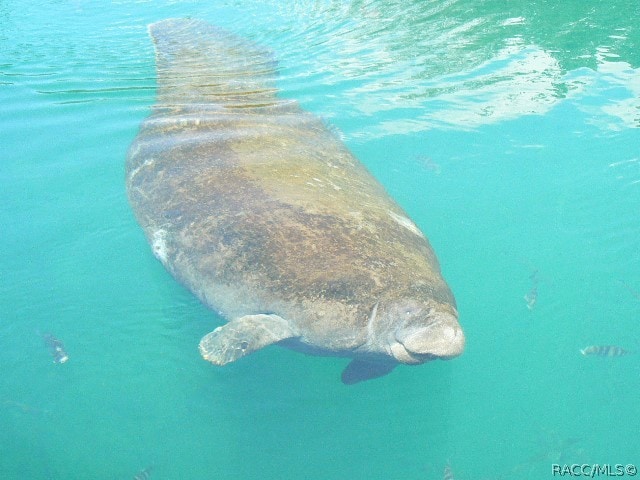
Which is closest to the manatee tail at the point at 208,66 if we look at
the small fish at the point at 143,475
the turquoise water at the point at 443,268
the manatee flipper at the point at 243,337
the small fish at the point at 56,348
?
the turquoise water at the point at 443,268

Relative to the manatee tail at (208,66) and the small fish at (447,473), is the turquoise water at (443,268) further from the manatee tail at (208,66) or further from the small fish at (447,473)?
the manatee tail at (208,66)

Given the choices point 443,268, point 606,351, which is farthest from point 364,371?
point 606,351

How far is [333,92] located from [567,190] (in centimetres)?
355

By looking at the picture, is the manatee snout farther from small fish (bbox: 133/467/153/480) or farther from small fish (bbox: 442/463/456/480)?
small fish (bbox: 133/467/153/480)

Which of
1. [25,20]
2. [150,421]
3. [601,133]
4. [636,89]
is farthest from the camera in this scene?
[25,20]

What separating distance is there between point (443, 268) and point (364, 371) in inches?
70.0

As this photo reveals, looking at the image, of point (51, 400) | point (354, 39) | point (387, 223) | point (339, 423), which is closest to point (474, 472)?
point (339, 423)

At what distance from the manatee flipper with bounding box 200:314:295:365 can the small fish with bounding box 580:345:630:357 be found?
116 inches

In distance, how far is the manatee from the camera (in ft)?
14.1

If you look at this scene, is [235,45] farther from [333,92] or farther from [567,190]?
[567,190]

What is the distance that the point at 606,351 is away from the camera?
5199 millimetres

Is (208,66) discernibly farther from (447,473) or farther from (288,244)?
(447,473)

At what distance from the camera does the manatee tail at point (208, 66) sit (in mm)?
7609

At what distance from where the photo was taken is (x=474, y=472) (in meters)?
4.59
